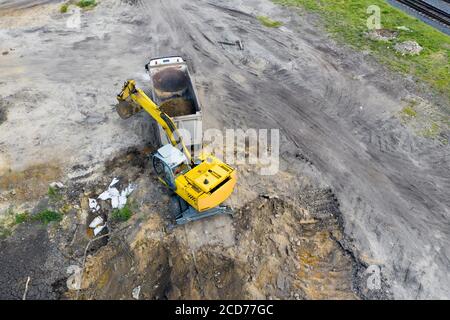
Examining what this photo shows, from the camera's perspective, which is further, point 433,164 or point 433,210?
point 433,164

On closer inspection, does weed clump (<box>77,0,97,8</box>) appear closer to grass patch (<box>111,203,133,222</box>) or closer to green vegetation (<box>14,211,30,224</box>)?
green vegetation (<box>14,211,30,224</box>)

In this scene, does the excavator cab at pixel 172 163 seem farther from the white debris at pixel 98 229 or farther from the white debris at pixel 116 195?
the white debris at pixel 98 229

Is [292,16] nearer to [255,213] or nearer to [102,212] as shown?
[255,213]

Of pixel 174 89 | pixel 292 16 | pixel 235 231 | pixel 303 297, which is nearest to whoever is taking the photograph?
pixel 303 297

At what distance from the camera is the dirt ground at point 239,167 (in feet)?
37.7

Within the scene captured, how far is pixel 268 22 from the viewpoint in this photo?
75.2 ft

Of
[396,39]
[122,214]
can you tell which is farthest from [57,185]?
[396,39]

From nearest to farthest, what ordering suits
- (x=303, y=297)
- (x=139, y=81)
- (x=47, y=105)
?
(x=303, y=297) < (x=47, y=105) < (x=139, y=81)

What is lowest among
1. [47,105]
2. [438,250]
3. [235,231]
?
[438,250]


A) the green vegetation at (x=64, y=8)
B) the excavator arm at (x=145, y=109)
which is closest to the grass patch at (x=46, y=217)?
the excavator arm at (x=145, y=109)

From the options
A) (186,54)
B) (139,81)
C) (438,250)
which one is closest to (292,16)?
(186,54)

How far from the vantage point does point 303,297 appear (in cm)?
1099

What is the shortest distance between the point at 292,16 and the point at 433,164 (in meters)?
12.9

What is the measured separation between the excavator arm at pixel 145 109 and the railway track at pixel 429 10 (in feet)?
62.8
